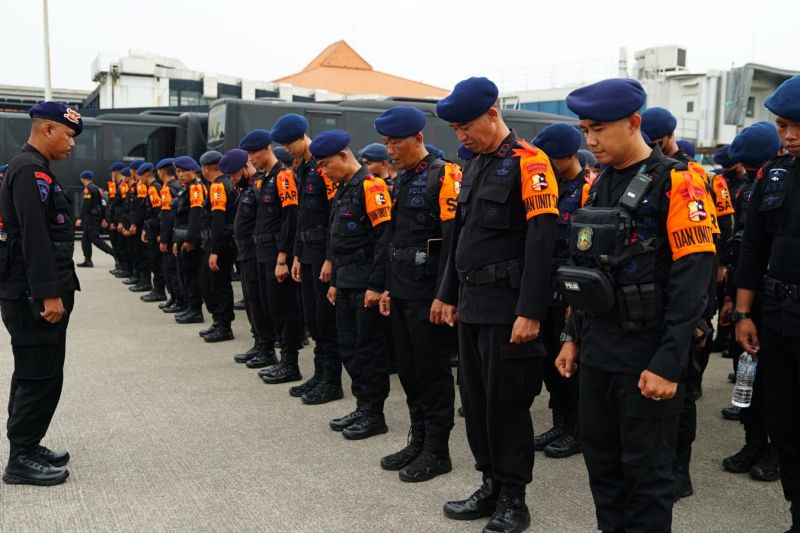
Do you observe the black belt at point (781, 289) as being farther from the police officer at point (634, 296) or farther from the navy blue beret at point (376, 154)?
the navy blue beret at point (376, 154)

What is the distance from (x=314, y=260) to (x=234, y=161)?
242 cm

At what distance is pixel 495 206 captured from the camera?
2984mm

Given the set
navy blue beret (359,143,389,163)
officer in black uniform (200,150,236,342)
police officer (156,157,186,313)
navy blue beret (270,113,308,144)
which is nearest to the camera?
navy blue beret (270,113,308,144)

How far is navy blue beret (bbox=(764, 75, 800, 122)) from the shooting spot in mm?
2756

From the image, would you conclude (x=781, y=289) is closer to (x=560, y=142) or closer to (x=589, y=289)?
(x=589, y=289)

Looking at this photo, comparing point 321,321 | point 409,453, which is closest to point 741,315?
point 409,453

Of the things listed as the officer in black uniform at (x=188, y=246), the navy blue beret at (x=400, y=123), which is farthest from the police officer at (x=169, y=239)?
the navy blue beret at (x=400, y=123)

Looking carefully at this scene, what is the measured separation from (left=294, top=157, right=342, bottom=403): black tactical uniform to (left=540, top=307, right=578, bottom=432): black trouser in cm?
162

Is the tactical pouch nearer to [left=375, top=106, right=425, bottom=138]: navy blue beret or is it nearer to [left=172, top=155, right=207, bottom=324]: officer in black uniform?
[left=375, top=106, right=425, bottom=138]: navy blue beret

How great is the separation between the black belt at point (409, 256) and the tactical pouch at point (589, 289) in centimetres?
144

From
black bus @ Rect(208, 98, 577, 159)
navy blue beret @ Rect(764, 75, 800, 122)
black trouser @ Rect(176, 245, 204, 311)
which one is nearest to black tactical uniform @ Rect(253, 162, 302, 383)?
black trouser @ Rect(176, 245, 204, 311)

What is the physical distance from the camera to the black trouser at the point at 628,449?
234 centimetres

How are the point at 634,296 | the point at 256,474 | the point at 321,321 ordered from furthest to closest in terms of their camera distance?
the point at 321,321 < the point at 256,474 < the point at 634,296

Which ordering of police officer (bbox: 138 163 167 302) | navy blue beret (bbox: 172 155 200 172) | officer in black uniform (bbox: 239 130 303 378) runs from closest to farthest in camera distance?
officer in black uniform (bbox: 239 130 303 378), navy blue beret (bbox: 172 155 200 172), police officer (bbox: 138 163 167 302)
